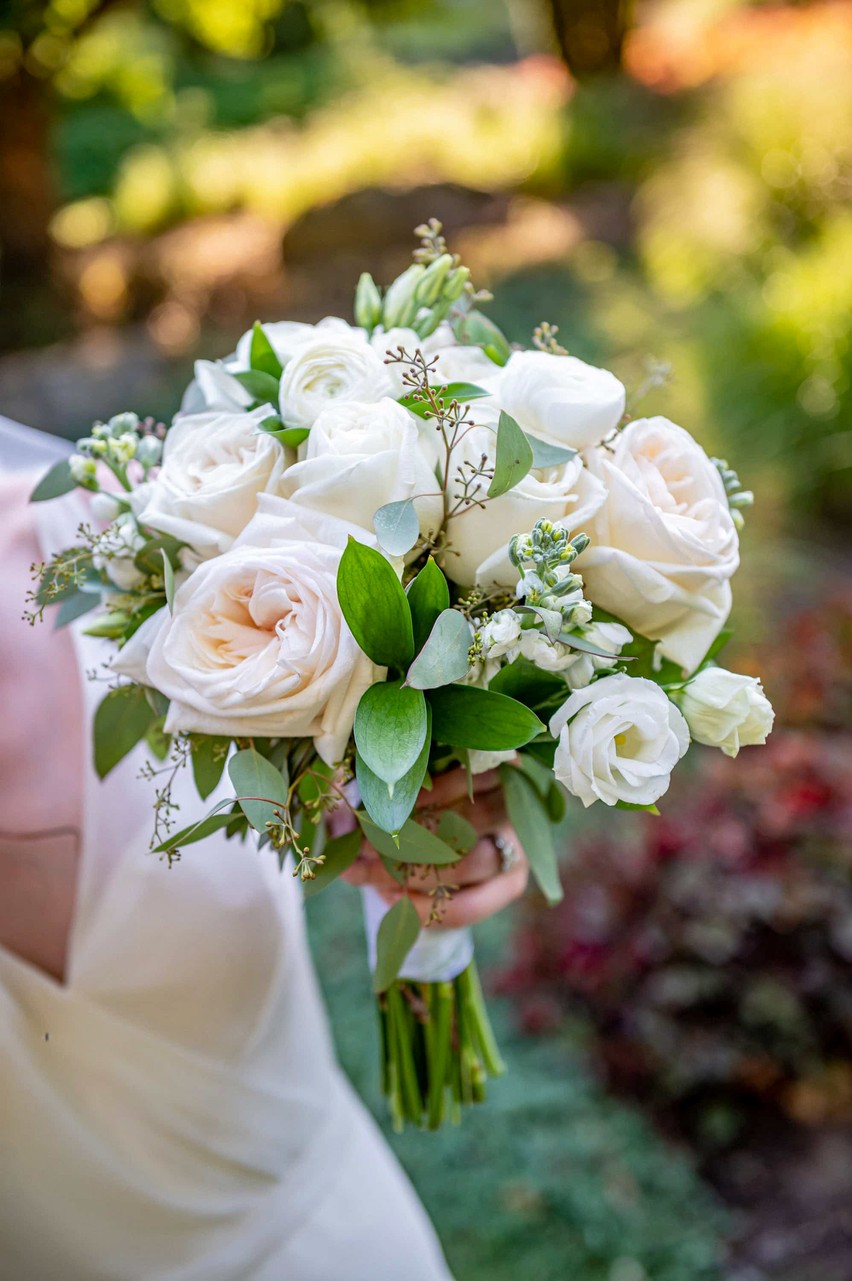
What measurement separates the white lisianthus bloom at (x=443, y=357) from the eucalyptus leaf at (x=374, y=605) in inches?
8.5

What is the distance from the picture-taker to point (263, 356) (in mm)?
1123

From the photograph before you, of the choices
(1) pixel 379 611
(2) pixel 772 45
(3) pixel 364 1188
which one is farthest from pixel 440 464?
(2) pixel 772 45

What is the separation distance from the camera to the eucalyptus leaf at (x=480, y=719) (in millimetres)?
941

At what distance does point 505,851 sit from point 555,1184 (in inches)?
58.8

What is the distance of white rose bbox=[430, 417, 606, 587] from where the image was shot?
959mm

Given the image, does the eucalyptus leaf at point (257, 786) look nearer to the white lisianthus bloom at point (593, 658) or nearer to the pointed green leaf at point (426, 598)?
the pointed green leaf at point (426, 598)

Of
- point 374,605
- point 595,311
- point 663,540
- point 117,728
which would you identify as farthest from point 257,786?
point 595,311

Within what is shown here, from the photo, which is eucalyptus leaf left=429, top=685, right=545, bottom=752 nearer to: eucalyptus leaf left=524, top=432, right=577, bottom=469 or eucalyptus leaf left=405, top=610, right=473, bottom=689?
eucalyptus leaf left=405, top=610, right=473, bottom=689

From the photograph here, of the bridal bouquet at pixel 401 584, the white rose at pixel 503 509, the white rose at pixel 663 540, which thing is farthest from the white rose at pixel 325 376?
the white rose at pixel 663 540

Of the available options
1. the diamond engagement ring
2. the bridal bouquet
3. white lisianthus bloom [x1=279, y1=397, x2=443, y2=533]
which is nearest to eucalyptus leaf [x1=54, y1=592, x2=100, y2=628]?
the bridal bouquet

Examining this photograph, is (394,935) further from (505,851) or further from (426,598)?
(426,598)

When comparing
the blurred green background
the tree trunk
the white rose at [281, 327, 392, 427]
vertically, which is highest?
the tree trunk

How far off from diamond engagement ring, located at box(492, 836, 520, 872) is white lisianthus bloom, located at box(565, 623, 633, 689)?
42 centimetres

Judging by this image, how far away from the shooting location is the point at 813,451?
5184mm
